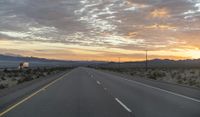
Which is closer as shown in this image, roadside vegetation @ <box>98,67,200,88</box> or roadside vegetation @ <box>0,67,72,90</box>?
roadside vegetation @ <box>0,67,72,90</box>

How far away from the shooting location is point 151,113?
38.6 feet

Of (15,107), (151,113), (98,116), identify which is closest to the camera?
(98,116)

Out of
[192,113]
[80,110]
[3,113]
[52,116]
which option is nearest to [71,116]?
[52,116]

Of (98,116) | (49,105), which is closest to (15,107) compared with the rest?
(49,105)

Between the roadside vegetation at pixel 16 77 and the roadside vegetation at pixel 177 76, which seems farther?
the roadside vegetation at pixel 177 76

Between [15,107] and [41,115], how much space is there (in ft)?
7.96

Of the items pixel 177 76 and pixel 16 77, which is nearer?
pixel 177 76

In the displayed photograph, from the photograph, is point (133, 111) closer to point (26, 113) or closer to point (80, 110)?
point (80, 110)

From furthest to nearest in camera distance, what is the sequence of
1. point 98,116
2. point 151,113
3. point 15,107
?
point 15,107 < point 151,113 < point 98,116

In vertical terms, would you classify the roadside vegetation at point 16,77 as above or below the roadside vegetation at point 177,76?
below

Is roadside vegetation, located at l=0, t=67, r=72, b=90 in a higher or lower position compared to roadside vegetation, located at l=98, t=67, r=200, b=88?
lower

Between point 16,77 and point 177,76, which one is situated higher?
point 177,76

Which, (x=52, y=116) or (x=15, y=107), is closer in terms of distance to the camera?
(x=52, y=116)

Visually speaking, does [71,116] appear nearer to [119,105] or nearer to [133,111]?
[133,111]
